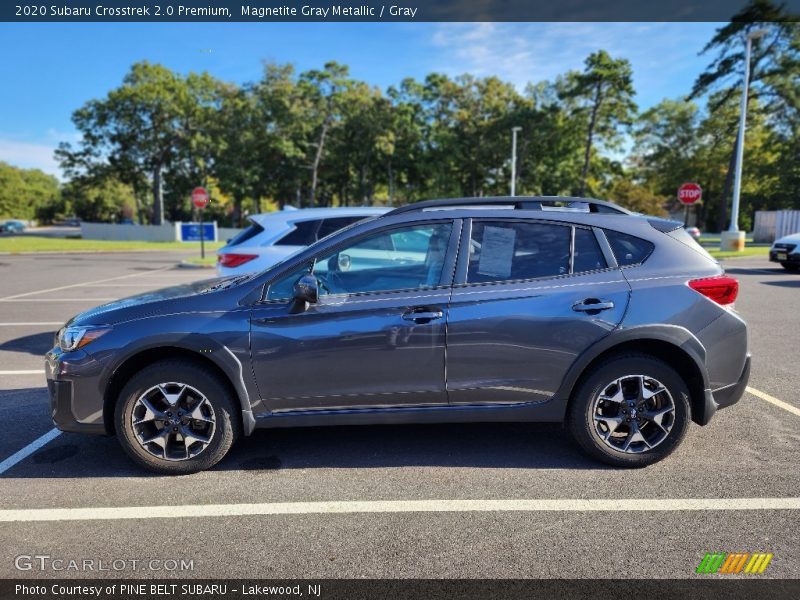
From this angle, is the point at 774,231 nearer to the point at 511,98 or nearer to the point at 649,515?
the point at 511,98

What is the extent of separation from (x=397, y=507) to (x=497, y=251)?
1.72 meters

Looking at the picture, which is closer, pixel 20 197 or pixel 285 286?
pixel 285 286

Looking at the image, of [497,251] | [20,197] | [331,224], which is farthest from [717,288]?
[20,197]

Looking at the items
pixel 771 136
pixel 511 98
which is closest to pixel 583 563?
pixel 771 136

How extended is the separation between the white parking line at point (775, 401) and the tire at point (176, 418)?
446 centimetres

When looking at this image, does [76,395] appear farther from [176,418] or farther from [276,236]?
[276,236]

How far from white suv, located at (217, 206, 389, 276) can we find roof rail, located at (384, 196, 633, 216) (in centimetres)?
293

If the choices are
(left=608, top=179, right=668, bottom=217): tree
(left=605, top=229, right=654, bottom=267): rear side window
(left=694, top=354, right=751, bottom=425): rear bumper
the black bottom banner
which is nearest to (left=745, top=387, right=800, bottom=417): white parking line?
(left=694, top=354, right=751, bottom=425): rear bumper

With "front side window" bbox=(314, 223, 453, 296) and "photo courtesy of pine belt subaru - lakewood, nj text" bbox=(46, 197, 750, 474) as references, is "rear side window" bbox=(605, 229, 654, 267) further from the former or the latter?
"front side window" bbox=(314, 223, 453, 296)

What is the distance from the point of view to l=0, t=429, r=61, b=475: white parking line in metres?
3.62

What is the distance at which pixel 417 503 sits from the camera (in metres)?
3.10

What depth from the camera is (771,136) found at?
38625 mm

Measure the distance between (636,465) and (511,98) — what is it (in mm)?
48407

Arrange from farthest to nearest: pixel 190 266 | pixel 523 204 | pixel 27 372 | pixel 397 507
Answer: pixel 190 266 < pixel 27 372 < pixel 523 204 < pixel 397 507
